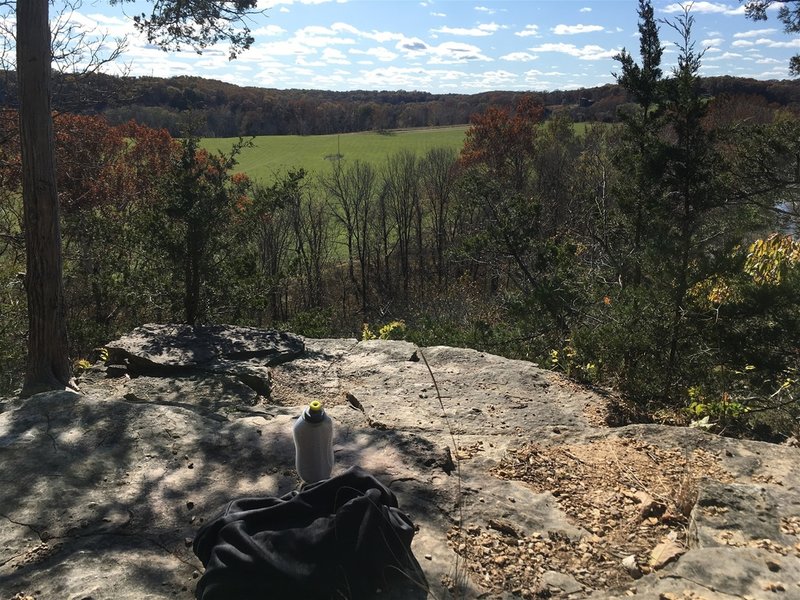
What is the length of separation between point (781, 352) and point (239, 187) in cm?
712

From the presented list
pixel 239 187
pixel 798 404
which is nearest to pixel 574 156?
pixel 239 187

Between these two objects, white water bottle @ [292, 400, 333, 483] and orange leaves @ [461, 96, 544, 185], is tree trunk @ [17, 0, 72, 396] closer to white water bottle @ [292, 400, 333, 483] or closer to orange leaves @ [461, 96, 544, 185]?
white water bottle @ [292, 400, 333, 483]

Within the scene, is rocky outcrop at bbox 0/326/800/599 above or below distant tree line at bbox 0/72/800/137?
below

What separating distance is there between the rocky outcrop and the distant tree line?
13.1ft

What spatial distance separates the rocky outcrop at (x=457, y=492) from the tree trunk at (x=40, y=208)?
150 cm

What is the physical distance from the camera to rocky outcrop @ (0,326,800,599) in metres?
2.63

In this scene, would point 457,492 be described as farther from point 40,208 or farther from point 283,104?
point 283,104

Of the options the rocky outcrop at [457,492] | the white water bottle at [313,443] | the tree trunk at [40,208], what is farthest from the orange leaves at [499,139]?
the white water bottle at [313,443]

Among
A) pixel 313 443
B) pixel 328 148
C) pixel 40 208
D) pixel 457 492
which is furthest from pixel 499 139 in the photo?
pixel 313 443

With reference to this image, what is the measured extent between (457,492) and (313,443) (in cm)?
90

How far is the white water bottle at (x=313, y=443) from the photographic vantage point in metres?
3.20

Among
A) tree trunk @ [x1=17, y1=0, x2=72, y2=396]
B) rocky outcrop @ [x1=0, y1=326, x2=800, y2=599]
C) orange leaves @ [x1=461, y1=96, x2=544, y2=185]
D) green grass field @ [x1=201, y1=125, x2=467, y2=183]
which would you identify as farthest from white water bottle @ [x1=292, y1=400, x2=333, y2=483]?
green grass field @ [x1=201, y1=125, x2=467, y2=183]

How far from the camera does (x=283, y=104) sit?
1843 inches

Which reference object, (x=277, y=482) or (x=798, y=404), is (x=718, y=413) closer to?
(x=798, y=404)
